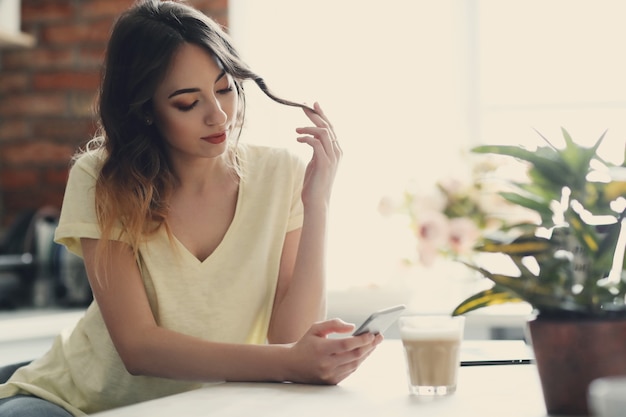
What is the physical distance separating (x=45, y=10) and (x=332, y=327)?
7.98 feet

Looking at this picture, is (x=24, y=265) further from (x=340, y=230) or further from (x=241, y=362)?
(x=241, y=362)

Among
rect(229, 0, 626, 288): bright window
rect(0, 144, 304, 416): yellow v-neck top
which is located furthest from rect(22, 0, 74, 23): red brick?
rect(0, 144, 304, 416): yellow v-neck top

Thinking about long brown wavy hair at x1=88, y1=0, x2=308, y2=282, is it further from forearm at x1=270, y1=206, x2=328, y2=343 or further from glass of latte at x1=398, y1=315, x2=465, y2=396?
glass of latte at x1=398, y1=315, x2=465, y2=396

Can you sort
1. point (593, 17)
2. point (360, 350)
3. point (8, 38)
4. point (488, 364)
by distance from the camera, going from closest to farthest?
point (360, 350), point (488, 364), point (593, 17), point (8, 38)

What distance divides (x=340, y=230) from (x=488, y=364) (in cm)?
154

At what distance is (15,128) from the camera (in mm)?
3170

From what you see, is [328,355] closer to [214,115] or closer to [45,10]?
[214,115]

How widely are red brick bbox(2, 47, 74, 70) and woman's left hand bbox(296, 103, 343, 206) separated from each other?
6.18ft

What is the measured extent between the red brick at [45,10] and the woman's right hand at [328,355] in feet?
7.75

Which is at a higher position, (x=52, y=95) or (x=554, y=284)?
(x=52, y=95)

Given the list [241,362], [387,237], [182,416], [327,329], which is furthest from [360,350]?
[387,237]

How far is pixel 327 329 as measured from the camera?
3.89 ft

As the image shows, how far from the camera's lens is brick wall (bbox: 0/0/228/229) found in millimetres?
3143

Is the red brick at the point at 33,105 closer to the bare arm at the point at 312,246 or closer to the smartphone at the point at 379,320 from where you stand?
the bare arm at the point at 312,246
